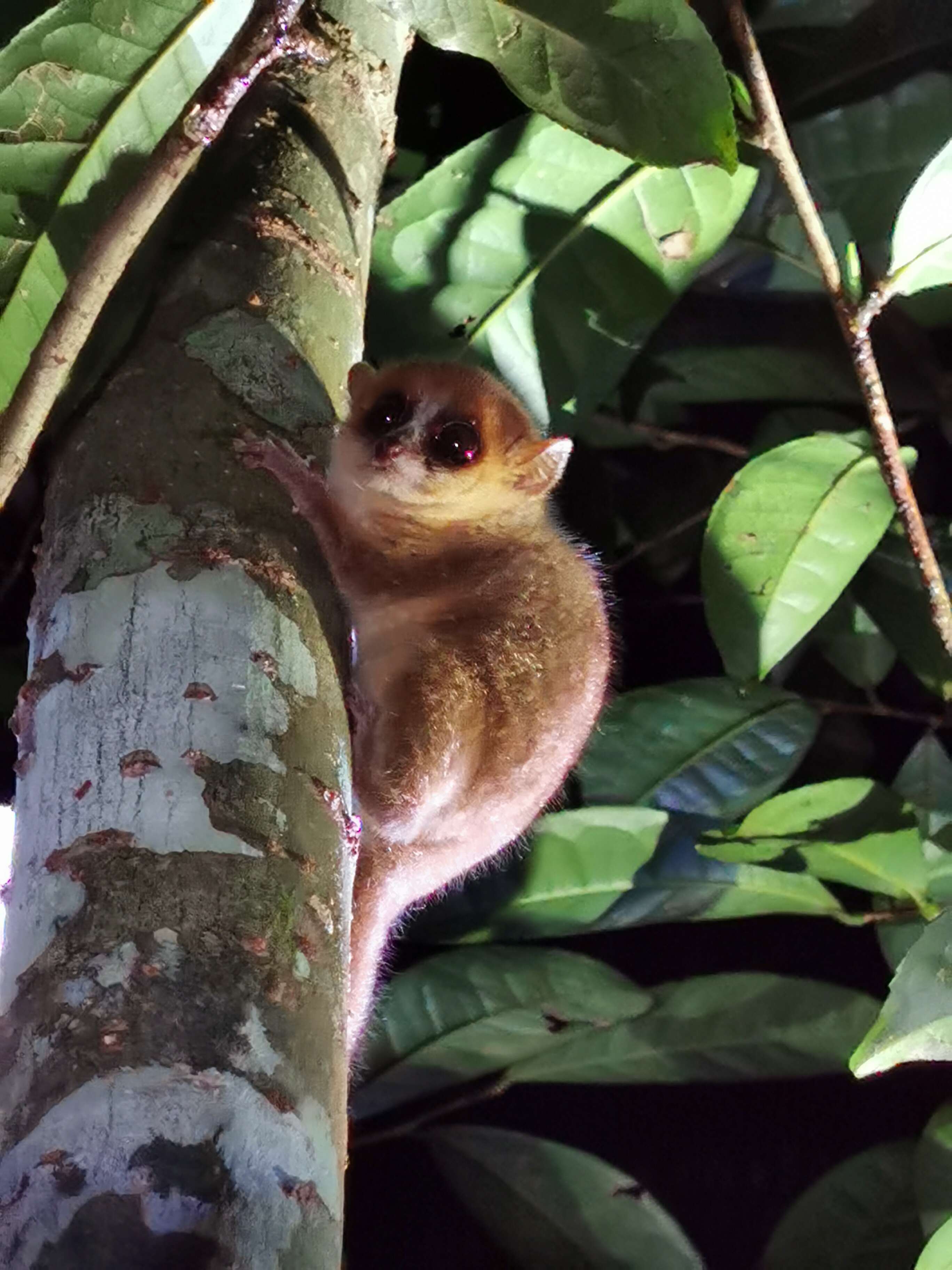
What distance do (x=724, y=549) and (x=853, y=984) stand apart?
129cm

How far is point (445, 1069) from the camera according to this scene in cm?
267

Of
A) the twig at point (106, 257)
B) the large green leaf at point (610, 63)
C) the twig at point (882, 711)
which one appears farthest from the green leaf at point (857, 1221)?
the twig at point (106, 257)

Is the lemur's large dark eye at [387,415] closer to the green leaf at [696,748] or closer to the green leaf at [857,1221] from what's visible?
the green leaf at [696,748]

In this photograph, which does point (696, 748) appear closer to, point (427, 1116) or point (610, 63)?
point (427, 1116)

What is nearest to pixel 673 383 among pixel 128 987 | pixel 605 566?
pixel 605 566

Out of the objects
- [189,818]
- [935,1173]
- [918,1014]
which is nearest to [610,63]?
[189,818]

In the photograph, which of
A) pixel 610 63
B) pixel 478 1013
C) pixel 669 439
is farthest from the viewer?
pixel 669 439

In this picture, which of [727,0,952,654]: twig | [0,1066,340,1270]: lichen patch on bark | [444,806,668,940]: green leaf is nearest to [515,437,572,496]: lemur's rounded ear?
[727,0,952,654]: twig

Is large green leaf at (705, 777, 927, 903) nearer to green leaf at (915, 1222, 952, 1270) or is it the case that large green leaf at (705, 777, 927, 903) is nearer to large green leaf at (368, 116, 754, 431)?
green leaf at (915, 1222, 952, 1270)

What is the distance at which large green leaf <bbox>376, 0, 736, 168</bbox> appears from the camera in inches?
65.3

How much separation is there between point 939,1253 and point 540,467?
134 cm

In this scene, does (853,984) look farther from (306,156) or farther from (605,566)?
(306,156)

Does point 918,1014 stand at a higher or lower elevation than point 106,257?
lower

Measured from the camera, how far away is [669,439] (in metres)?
3.02
